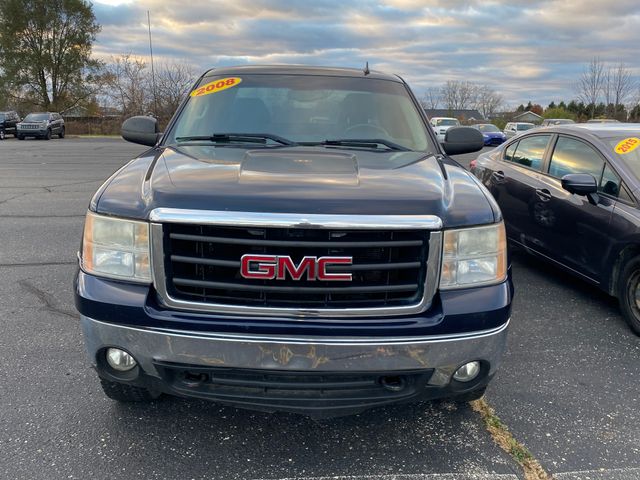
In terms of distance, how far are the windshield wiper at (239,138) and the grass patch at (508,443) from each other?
1.91m

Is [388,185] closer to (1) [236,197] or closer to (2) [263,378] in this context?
(1) [236,197]

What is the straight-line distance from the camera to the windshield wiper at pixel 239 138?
326 centimetres

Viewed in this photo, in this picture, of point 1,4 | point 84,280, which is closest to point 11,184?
point 84,280

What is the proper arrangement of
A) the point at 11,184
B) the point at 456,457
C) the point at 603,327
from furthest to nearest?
the point at 11,184, the point at 603,327, the point at 456,457

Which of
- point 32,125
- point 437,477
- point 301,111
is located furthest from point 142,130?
point 32,125

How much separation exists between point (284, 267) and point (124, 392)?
47.5 inches

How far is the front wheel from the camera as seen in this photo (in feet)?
13.1

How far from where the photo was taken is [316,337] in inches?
82.6

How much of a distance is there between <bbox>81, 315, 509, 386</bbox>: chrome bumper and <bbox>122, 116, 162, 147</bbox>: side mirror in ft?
6.78

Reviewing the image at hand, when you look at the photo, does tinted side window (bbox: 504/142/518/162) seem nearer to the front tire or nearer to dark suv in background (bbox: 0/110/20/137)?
the front tire

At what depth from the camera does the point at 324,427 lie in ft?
9.09

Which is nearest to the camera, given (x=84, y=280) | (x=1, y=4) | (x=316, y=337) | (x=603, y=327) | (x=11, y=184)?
(x=316, y=337)

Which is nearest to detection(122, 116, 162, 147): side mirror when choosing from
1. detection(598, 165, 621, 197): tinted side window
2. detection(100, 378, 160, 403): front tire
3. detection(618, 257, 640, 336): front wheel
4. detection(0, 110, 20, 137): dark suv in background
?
detection(100, 378, 160, 403): front tire

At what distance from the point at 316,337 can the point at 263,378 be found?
303 millimetres
